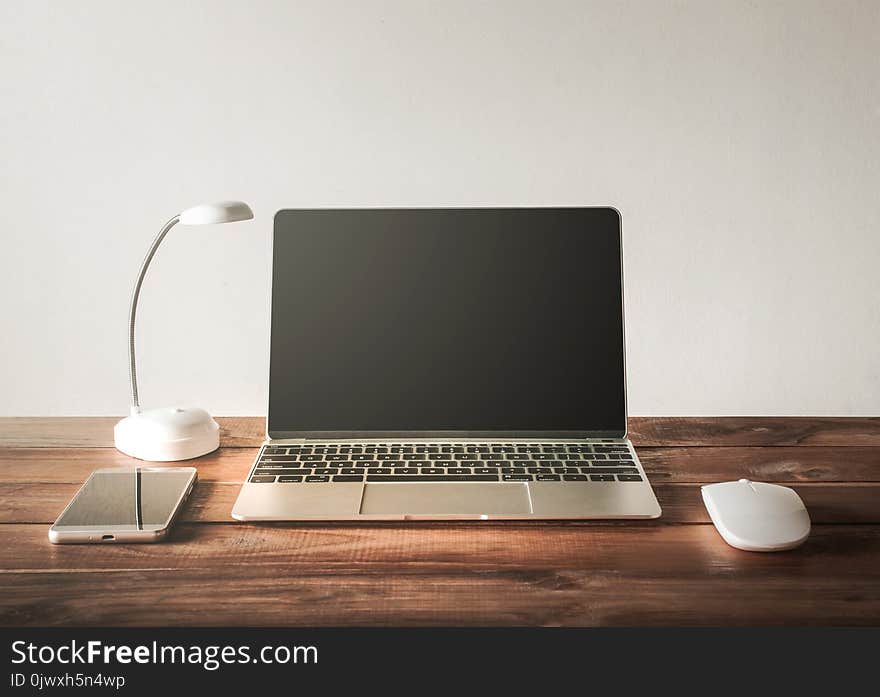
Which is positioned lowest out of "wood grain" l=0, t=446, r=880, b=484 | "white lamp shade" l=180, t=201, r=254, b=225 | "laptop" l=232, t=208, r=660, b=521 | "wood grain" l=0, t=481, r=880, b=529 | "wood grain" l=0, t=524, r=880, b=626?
"wood grain" l=0, t=524, r=880, b=626

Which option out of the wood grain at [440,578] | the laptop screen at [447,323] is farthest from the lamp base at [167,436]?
the wood grain at [440,578]

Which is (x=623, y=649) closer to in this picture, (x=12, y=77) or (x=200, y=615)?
(x=200, y=615)

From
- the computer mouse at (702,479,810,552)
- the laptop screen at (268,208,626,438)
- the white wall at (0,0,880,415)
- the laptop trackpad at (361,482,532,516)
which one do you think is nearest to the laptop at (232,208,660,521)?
the laptop screen at (268,208,626,438)

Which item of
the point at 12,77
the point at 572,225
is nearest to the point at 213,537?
the point at 572,225

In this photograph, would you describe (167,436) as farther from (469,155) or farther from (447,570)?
(469,155)

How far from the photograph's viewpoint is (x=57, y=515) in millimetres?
973

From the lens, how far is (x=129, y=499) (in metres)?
0.98

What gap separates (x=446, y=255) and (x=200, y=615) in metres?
0.59

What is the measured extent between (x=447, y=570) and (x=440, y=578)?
0.02 metres

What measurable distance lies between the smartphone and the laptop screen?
173 millimetres

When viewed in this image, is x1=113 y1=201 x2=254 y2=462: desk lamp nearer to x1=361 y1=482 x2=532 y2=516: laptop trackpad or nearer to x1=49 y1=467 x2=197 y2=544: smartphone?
x1=49 y1=467 x2=197 y2=544: smartphone

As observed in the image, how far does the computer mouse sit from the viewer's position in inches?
34.4

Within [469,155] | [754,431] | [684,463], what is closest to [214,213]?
[684,463]

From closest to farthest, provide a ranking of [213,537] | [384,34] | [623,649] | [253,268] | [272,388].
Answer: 1. [623,649]
2. [213,537]
3. [272,388]
4. [384,34]
5. [253,268]
